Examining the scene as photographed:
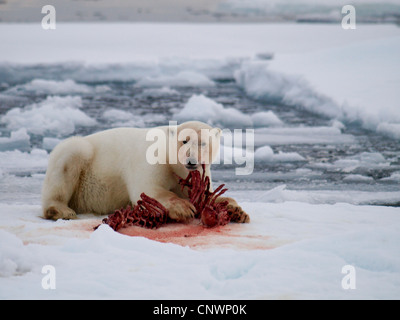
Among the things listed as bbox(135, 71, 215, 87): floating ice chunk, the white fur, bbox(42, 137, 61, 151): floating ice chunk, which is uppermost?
bbox(135, 71, 215, 87): floating ice chunk

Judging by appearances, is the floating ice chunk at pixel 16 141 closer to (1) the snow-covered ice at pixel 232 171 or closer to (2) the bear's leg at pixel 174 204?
(1) the snow-covered ice at pixel 232 171

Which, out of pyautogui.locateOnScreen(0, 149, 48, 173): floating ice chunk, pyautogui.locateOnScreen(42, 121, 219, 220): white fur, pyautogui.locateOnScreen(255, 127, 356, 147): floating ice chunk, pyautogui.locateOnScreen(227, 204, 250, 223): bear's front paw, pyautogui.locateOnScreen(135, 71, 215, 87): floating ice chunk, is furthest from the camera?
pyautogui.locateOnScreen(135, 71, 215, 87): floating ice chunk

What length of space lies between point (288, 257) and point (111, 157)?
1.49 m

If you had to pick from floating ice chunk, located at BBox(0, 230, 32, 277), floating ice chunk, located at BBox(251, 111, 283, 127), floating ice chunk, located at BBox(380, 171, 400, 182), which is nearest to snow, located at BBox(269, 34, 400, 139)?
floating ice chunk, located at BBox(251, 111, 283, 127)

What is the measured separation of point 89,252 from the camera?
2408mm

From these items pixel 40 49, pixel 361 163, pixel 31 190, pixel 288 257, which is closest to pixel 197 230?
pixel 288 257

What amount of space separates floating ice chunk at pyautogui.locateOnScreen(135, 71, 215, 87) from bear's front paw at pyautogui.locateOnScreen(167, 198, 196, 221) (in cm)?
1044

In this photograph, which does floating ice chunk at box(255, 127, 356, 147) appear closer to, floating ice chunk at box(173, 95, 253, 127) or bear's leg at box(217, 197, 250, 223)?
floating ice chunk at box(173, 95, 253, 127)

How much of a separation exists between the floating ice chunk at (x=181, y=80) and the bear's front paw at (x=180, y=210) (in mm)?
10442

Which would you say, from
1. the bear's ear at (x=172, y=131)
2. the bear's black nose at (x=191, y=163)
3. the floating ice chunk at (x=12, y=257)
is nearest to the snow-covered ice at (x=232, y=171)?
the floating ice chunk at (x=12, y=257)

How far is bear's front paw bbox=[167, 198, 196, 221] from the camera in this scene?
2.99 m

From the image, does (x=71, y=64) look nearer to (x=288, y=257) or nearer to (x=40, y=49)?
(x=40, y=49)

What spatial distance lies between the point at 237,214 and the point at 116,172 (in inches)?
32.2

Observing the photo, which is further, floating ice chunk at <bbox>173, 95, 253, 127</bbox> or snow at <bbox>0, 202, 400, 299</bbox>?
floating ice chunk at <bbox>173, 95, 253, 127</bbox>
